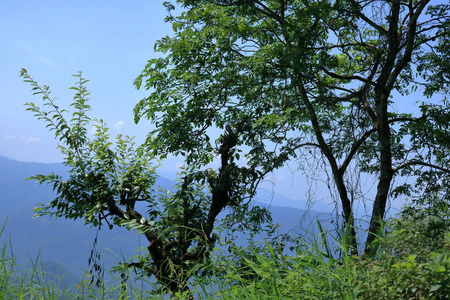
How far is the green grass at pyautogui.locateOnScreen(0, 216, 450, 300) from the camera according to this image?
83.7 inches

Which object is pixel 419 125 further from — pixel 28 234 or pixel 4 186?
pixel 4 186

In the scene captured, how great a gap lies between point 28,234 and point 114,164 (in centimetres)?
15339

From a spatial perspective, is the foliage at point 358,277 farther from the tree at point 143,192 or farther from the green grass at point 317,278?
the tree at point 143,192

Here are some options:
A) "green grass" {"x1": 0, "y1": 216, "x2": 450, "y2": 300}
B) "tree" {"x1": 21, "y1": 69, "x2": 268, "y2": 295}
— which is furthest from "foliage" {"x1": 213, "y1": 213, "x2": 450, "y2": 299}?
"tree" {"x1": 21, "y1": 69, "x2": 268, "y2": 295}

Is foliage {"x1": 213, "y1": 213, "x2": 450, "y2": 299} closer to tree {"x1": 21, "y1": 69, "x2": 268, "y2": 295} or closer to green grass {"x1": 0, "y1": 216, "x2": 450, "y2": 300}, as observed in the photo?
green grass {"x1": 0, "y1": 216, "x2": 450, "y2": 300}

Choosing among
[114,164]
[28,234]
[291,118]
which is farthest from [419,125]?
[28,234]

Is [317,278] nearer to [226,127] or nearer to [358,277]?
[358,277]

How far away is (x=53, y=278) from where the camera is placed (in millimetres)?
3254

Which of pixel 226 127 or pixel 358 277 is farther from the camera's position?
pixel 226 127

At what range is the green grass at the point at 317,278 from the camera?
2127 mm

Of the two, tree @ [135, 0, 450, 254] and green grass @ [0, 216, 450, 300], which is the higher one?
tree @ [135, 0, 450, 254]

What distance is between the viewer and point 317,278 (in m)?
2.36

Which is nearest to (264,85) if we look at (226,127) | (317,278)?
A: (226,127)

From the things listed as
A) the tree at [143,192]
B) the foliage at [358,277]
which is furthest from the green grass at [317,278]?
the tree at [143,192]
